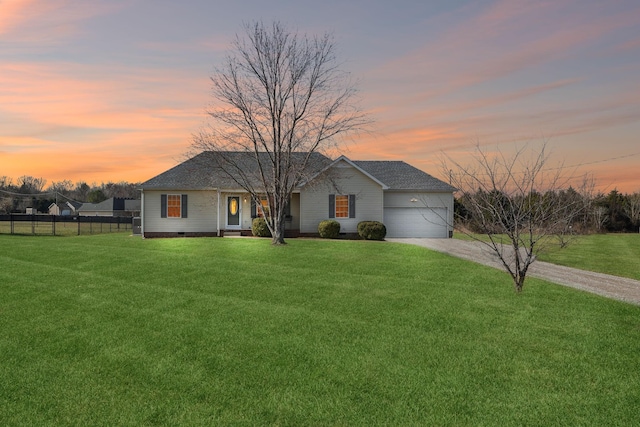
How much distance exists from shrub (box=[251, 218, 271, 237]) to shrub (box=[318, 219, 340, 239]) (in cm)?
298

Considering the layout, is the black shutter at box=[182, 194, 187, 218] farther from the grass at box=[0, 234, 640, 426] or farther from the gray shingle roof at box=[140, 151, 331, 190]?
the grass at box=[0, 234, 640, 426]

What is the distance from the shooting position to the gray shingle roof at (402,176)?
29.0 metres

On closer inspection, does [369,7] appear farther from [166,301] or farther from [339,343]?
[339,343]

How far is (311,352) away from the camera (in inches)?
245

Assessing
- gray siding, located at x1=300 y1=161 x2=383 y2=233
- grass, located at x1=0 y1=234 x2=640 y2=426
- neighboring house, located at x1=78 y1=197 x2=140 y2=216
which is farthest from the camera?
neighboring house, located at x1=78 y1=197 x2=140 y2=216

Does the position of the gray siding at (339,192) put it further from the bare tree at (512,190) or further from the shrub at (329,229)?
the bare tree at (512,190)

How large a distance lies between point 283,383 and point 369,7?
14.5m

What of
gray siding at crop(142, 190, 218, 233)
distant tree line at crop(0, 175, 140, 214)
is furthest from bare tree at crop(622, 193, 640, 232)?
distant tree line at crop(0, 175, 140, 214)

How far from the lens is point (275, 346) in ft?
21.3

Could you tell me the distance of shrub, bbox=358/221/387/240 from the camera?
25.4 meters

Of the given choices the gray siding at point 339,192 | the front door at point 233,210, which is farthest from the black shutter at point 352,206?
the front door at point 233,210

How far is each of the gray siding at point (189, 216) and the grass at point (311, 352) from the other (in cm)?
1524

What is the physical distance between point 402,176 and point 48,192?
11085 cm

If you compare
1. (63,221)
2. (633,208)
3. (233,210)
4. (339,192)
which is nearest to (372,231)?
(339,192)
